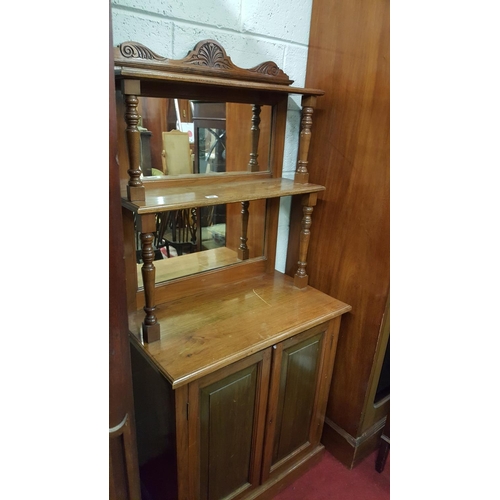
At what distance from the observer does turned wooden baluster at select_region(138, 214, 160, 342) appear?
934 mm

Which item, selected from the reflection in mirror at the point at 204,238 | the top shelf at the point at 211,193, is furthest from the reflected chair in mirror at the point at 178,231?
the top shelf at the point at 211,193

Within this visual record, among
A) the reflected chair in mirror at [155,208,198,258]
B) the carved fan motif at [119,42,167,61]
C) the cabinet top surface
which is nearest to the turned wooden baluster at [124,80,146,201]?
the carved fan motif at [119,42,167,61]

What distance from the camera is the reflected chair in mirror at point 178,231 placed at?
3.92ft

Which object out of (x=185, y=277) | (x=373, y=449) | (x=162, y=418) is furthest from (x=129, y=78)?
(x=373, y=449)

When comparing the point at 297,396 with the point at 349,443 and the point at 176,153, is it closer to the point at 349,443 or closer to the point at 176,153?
the point at 349,443

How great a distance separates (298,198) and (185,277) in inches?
22.8

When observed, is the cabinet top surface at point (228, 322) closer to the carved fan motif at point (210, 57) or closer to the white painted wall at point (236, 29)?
the white painted wall at point (236, 29)

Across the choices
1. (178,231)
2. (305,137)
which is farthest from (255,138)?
(178,231)

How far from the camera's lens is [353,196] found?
1291 mm

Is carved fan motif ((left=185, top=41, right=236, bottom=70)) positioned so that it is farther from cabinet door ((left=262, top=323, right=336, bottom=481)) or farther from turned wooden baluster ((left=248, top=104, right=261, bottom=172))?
cabinet door ((left=262, top=323, right=336, bottom=481))

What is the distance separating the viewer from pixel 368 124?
3.90ft

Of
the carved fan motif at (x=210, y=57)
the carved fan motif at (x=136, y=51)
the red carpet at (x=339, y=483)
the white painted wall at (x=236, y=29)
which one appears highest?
the white painted wall at (x=236, y=29)

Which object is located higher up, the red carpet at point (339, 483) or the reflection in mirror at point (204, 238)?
the reflection in mirror at point (204, 238)

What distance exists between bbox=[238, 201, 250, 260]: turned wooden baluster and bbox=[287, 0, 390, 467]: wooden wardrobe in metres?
0.24
